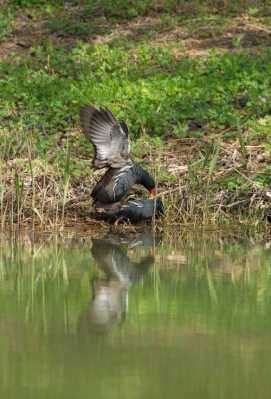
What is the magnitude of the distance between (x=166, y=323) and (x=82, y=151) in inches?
223

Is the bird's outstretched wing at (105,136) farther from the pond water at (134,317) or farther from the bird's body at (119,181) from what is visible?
the pond water at (134,317)

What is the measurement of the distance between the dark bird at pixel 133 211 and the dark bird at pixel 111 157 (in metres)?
0.10

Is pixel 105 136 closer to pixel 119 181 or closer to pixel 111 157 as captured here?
pixel 111 157

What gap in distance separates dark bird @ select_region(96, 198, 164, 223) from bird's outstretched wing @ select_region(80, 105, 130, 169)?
0.42 meters

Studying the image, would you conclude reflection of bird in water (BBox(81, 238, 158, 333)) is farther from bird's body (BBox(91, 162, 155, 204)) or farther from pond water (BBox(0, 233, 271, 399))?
bird's body (BBox(91, 162, 155, 204))

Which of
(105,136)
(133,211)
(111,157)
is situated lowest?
(133,211)

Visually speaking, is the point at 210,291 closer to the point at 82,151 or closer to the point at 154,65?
the point at 82,151

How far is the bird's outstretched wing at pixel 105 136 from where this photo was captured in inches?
456

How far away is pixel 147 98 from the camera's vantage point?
45.7ft

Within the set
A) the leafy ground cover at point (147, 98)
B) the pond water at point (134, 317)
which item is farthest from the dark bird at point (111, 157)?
the pond water at point (134, 317)

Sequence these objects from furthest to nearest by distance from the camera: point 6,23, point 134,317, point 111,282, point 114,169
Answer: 1. point 6,23
2. point 114,169
3. point 111,282
4. point 134,317

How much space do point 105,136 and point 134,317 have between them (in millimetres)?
4117

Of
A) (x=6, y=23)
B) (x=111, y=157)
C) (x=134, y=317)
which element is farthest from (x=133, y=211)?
(x=6, y=23)

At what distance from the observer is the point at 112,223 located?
1188 cm
